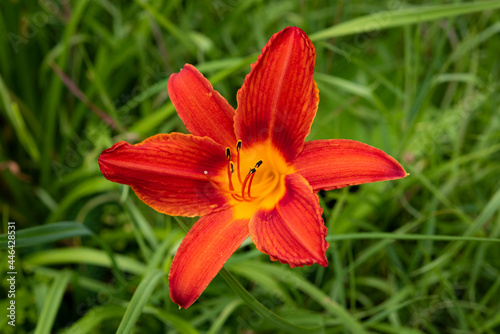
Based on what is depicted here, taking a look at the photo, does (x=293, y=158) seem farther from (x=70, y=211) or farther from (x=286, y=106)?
(x=70, y=211)

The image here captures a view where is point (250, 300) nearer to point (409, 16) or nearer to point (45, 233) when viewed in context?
point (45, 233)

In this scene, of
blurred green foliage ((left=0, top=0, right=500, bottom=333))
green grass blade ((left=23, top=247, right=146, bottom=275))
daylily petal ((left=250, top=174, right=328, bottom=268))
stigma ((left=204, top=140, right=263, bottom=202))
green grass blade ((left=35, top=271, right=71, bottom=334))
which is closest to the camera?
daylily petal ((left=250, top=174, right=328, bottom=268))

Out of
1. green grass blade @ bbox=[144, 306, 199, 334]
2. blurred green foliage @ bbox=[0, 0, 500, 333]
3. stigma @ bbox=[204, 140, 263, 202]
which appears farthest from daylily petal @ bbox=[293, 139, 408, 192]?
green grass blade @ bbox=[144, 306, 199, 334]

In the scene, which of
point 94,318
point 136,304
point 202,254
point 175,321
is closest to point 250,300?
point 202,254

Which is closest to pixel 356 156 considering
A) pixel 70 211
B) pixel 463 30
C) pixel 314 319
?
pixel 314 319

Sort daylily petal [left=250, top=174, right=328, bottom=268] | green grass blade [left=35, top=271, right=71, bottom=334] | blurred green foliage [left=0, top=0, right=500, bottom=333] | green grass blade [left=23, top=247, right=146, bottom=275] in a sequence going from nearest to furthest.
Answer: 1. daylily petal [left=250, top=174, right=328, bottom=268]
2. green grass blade [left=35, top=271, right=71, bottom=334]
3. blurred green foliage [left=0, top=0, right=500, bottom=333]
4. green grass blade [left=23, top=247, right=146, bottom=275]

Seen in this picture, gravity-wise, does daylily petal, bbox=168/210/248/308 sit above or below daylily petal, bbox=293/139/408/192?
below

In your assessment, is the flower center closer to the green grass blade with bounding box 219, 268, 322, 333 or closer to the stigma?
the stigma
